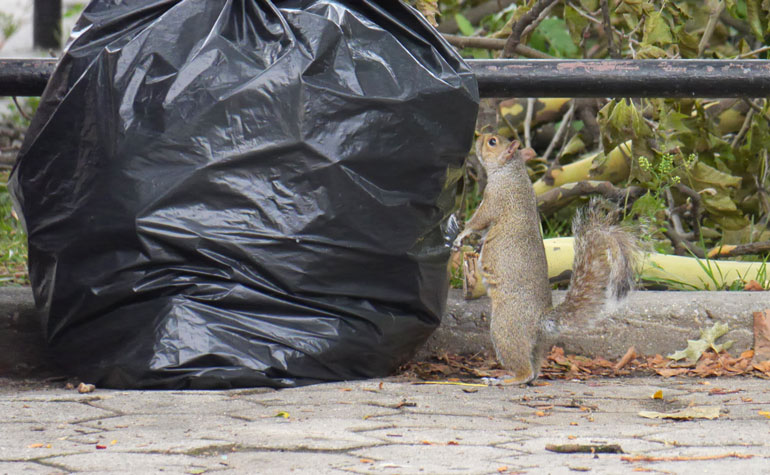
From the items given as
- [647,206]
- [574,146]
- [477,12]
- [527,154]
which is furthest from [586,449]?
[477,12]

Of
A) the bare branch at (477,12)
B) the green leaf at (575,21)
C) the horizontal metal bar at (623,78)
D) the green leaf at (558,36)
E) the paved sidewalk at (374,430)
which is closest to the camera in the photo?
the paved sidewalk at (374,430)

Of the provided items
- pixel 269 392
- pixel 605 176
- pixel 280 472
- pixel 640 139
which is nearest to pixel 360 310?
pixel 269 392

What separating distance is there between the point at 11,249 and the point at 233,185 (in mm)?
2104

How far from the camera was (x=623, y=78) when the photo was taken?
256cm

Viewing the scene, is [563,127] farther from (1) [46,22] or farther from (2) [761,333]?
(1) [46,22]

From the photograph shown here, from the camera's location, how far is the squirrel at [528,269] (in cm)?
245

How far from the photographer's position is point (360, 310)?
7.63ft

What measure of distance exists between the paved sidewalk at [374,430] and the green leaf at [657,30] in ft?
4.84

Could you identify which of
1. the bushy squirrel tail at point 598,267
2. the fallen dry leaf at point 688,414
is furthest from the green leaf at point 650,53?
the fallen dry leaf at point 688,414

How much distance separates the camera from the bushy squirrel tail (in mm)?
2412

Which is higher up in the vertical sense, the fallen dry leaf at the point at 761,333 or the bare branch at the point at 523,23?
the bare branch at the point at 523,23

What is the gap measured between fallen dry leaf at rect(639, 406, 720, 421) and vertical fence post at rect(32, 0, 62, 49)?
209 inches

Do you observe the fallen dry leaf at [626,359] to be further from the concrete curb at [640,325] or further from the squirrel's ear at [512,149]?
the squirrel's ear at [512,149]

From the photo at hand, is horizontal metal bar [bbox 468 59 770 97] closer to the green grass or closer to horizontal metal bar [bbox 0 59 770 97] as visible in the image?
horizontal metal bar [bbox 0 59 770 97]
